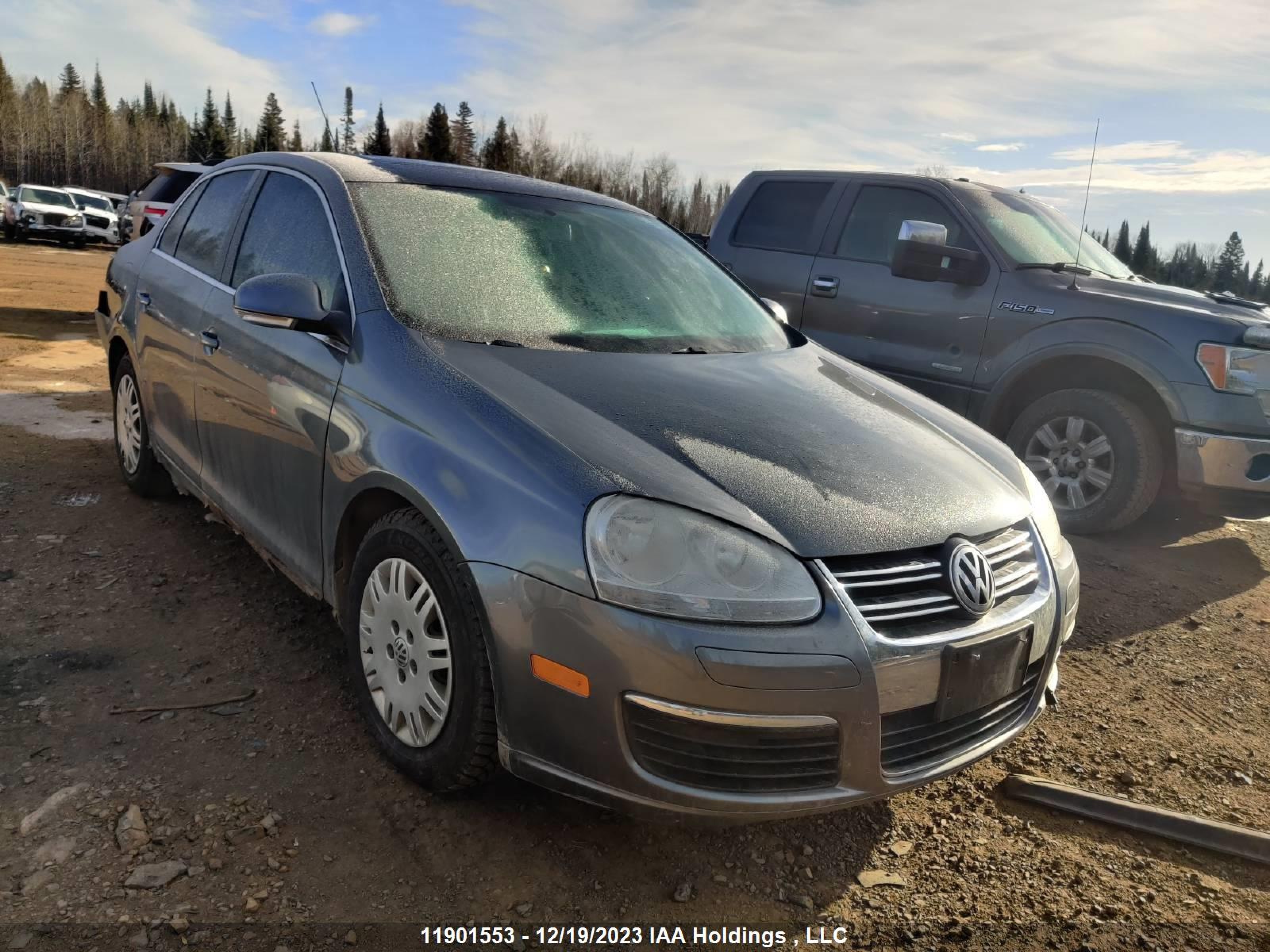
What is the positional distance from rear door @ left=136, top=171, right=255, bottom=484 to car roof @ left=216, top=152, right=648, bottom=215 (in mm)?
275

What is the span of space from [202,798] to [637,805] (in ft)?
3.95

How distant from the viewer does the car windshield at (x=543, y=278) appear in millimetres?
2934

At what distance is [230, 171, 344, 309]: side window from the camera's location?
3.12 meters

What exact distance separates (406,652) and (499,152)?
254 feet

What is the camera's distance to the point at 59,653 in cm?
321

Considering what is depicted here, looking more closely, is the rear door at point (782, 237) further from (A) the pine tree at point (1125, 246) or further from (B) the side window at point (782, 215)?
(A) the pine tree at point (1125, 246)

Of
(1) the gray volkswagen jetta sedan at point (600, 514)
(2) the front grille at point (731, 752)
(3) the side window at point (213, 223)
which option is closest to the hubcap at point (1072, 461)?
(1) the gray volkswagen jetta sedan at point (600, 514)

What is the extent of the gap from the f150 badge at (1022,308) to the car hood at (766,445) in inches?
108

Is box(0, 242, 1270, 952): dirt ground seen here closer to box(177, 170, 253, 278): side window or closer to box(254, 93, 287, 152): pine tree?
box(177, 170, 253, 278): side window

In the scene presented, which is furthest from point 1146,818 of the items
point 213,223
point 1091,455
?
point 213,223

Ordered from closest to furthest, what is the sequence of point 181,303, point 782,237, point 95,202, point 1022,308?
point 181,303
point 1022,308
point 782,237
point 95,202

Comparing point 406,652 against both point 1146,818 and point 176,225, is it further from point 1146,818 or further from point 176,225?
point 176,225

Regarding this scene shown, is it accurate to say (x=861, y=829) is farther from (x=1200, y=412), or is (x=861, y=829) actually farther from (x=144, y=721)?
(x=1200, y=412)

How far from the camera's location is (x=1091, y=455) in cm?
547
